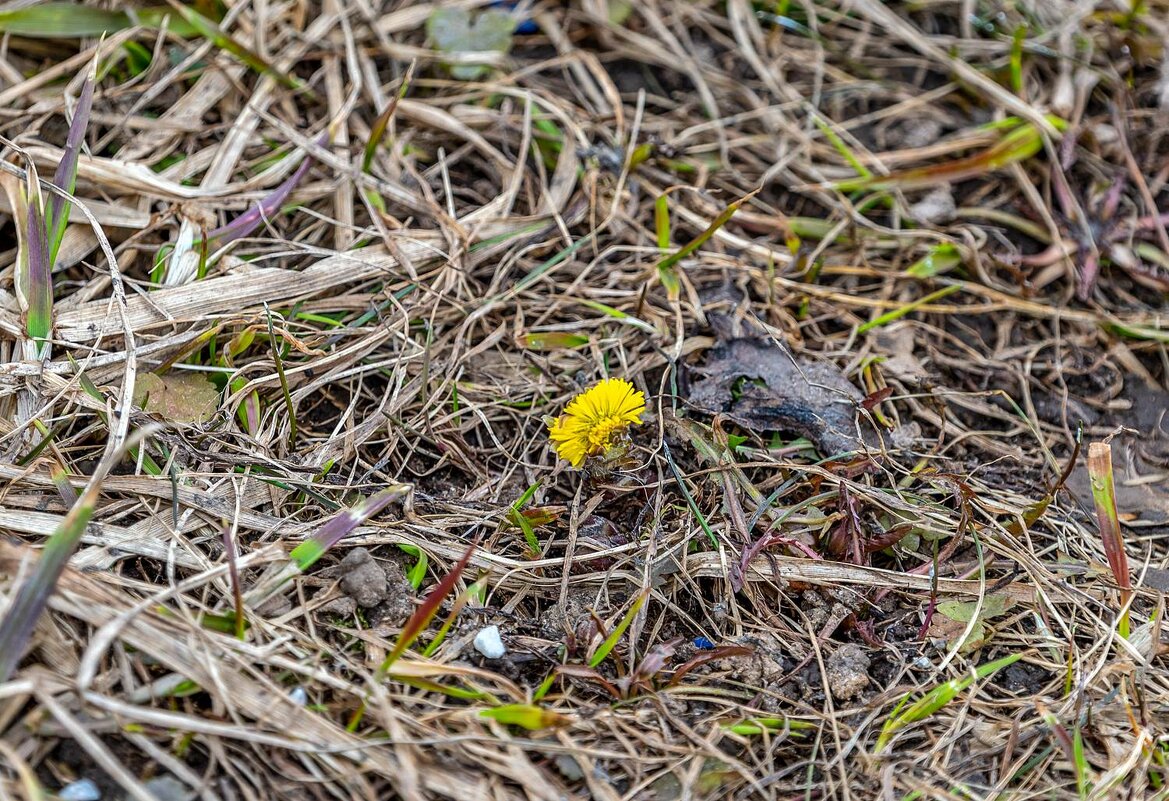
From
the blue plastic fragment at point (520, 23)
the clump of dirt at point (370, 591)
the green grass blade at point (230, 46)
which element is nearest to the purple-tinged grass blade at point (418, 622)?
the clump of dirt at point (370, 591)

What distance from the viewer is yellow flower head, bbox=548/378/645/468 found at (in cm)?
178

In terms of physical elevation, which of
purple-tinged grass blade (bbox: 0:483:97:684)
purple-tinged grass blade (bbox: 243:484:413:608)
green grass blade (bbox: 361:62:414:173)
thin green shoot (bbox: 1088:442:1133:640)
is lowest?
thin green shoot (bbox: 1088:442:1133:640)

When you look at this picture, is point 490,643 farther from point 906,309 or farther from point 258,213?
point 906,309

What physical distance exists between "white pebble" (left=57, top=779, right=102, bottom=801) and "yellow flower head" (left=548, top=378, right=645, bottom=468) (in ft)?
3.04

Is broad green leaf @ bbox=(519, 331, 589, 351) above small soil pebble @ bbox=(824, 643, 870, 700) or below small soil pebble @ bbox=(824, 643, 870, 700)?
above

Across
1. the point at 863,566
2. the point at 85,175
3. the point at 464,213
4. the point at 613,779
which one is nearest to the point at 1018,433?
the point at 863,566

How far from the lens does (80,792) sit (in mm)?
1362

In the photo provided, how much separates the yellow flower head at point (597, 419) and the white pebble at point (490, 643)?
35cm

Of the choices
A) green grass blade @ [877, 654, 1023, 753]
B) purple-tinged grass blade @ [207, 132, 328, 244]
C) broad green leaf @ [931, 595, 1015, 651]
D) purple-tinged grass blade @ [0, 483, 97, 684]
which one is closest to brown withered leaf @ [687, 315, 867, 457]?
broad green leaf @ [931, 595, 1015, 651]

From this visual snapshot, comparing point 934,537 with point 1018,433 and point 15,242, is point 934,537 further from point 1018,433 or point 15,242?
point 15,242

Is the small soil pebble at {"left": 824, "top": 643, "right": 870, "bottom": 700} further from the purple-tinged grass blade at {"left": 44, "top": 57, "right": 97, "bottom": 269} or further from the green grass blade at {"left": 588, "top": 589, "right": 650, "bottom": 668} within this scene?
the purple-tinged grass blade at {"left": 44, "top": 57, "right": 97, "bottom": 269}

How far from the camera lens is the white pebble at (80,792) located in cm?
136

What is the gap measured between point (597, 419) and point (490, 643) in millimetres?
456

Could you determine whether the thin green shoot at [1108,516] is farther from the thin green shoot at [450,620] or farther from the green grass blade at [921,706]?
the thin green shoot at [450,620]
